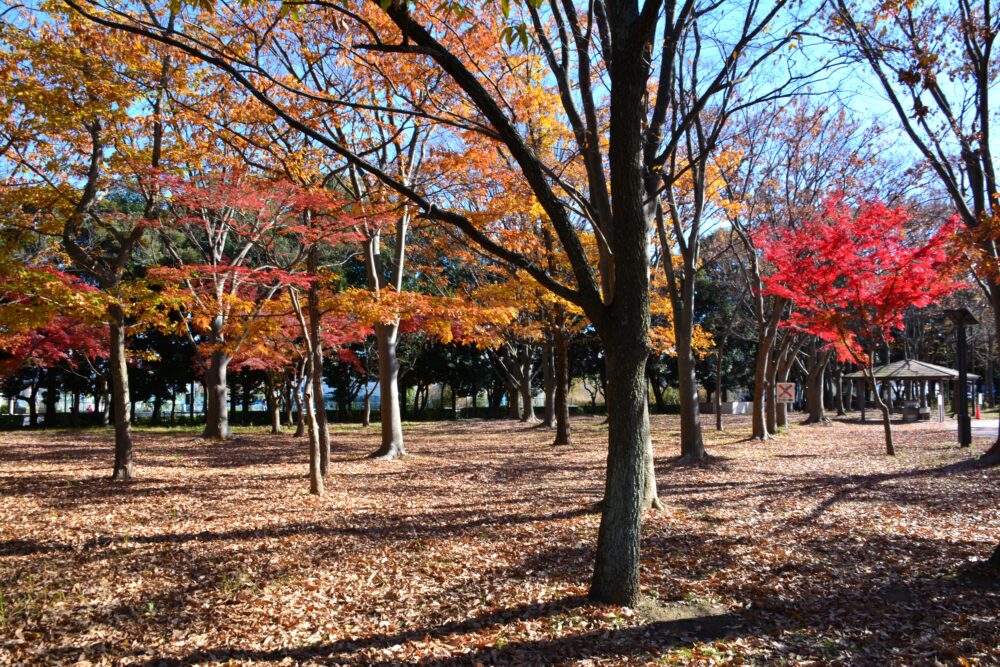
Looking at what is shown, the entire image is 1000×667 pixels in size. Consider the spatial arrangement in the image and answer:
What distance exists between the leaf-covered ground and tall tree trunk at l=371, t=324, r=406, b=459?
266cm

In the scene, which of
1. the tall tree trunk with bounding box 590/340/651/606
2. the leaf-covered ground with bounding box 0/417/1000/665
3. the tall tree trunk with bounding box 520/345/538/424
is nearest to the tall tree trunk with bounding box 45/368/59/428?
the tall tree trunk with bounding box 520/345/538/424

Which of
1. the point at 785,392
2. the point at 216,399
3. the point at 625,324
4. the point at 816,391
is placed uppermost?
the point at 625,324

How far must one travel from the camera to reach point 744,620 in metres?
4.24

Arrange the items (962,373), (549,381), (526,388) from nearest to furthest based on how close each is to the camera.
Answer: (962,373), (549,381), (526,388)

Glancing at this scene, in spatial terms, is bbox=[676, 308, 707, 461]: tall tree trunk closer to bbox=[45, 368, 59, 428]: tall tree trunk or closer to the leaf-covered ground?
the leaf-covered ground

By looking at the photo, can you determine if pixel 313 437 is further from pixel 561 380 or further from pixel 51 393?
pixel 51 393

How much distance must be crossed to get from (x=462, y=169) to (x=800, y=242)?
7.30 m

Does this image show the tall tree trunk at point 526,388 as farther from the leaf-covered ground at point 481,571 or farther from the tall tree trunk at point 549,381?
the leaf-covered ground at point 481,571

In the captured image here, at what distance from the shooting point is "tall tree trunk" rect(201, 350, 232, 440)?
723 inches

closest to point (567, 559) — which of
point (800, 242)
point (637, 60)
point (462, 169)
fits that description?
point (637, 60)

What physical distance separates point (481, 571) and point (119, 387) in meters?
6.60

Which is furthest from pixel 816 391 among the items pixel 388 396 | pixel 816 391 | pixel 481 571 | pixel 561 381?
pixel 481 571

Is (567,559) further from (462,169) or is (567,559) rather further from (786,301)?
(786,301)

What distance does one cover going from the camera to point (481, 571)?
5289 millimetres
